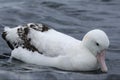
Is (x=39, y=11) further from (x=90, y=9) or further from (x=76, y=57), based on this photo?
(x=76, y=57)

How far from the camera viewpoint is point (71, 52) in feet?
35.8

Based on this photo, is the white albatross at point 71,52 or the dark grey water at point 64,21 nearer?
the dark grey water at point 64,21

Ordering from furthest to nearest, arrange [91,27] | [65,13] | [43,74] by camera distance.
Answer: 1. [65,13]
2. [91,27]
3. [43,74]

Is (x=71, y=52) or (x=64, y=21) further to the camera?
(x=64, y=21)

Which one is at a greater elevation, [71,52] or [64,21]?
[71,52]

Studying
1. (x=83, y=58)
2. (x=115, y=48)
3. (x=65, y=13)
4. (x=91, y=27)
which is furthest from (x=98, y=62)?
(x=65, y=13)

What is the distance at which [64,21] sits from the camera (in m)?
15.5

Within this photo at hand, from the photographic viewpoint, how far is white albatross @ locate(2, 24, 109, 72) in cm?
1070

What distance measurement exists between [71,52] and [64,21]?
4614 mm

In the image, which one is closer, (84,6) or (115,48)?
(115,48)

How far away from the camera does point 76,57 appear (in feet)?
35.5

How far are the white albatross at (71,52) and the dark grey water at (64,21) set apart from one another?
17 centimetres

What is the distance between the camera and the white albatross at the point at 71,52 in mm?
Answer: 10696

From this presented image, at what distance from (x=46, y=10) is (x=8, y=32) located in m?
4.54
